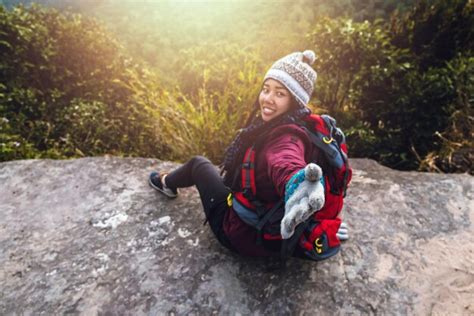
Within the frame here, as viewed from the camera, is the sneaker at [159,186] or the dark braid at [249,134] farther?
the sneaker at [159,186]

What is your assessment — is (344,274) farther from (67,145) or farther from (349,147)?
(67,145)

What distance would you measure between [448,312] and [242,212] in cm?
116

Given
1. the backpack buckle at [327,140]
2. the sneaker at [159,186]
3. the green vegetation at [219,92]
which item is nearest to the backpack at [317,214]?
the backpack buckle at [327,140]

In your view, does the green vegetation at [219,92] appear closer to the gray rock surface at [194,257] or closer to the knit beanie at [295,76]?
the gray rock surface at [194,257]

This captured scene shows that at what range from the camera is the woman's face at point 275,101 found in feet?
5.65

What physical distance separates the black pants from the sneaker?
0.23 feet

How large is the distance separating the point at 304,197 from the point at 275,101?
76 centimetres

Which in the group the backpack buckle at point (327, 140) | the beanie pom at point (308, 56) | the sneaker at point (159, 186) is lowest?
the sneaker at point (159, 186)

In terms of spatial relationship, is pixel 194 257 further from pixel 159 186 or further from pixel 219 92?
pixel 219 92

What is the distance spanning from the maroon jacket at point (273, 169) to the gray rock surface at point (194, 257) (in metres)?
0.22

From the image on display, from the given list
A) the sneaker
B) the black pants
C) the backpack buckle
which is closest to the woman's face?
the backpack buckle

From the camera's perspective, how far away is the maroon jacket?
4.31 feet

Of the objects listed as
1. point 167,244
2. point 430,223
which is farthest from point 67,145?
point 430,223

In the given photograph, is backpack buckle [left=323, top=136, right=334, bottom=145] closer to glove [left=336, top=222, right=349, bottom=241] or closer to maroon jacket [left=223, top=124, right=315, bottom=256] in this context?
maroon jacket [left=223, top=124, right=315, bottom=256]
